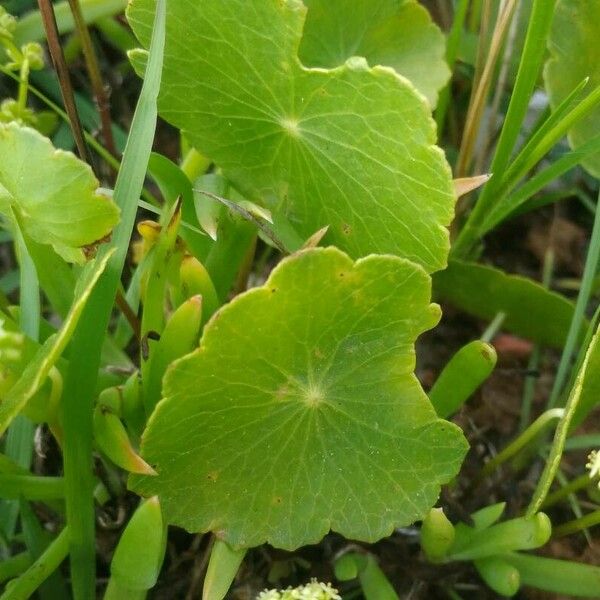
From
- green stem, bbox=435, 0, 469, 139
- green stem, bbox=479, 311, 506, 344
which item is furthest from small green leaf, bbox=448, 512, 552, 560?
green stem, bbox=435, 0, 469, 139

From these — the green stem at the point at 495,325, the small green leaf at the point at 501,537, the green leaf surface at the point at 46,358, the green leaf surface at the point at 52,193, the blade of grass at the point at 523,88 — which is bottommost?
the small green leaf at the point at 501,537

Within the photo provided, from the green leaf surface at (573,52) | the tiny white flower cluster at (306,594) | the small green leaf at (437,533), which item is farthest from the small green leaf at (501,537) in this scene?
the green leaf surface at (573,52)

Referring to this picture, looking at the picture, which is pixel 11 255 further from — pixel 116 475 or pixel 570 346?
pixel 570 346

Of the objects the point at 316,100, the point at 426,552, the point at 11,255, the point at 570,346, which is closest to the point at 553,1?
the point at 316,100

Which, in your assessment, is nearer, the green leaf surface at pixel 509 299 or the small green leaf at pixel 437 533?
the small green leaf at pixel 437 533

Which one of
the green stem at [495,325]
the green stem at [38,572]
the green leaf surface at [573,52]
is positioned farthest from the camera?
the green stem at [495,325]

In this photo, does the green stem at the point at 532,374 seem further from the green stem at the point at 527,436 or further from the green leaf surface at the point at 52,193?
the green leaf surface at the point at 52,193

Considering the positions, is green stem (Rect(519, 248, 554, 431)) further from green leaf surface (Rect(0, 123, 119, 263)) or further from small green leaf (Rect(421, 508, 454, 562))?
green leaf surface (Rect(0, 123, 119, 263))
